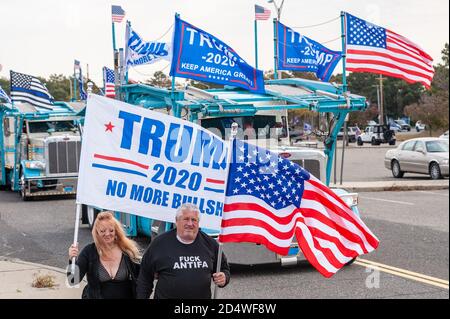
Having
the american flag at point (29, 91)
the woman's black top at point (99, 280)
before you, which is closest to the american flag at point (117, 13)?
the american flag at point (29, 91)

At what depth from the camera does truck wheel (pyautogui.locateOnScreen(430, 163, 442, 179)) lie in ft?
90.6

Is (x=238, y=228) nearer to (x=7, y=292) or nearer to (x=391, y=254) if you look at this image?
(x=7, y=292)

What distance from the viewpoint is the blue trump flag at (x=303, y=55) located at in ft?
48.7

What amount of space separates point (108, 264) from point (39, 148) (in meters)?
17.9

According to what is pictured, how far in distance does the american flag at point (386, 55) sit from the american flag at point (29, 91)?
45.1 ft

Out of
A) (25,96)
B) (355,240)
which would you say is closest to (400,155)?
(25,96)

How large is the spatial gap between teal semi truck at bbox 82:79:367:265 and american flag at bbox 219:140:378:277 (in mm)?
4121

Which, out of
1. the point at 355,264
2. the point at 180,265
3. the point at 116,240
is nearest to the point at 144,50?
the point at 355,264

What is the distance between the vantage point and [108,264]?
6281 millimetres

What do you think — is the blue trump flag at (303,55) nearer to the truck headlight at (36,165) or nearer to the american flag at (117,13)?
the american flag at (117,13)

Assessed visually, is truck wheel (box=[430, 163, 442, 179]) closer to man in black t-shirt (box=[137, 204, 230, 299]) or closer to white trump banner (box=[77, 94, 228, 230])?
white trump banner (box=[77, 94, 228, 230])

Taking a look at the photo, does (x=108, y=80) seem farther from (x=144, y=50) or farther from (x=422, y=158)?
(x=422, y=158)

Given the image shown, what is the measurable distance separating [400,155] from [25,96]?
1398cm

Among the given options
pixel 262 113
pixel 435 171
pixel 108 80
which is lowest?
pixel 435 171
